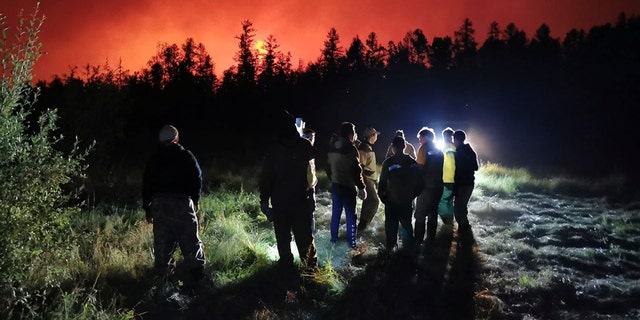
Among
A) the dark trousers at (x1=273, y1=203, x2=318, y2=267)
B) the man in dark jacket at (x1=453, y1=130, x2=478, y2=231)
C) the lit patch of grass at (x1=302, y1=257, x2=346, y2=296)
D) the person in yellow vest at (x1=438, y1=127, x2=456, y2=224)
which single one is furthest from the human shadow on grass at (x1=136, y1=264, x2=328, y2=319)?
the man in dark jacket at (x1=453, y1=130, x2=478, y2=231)

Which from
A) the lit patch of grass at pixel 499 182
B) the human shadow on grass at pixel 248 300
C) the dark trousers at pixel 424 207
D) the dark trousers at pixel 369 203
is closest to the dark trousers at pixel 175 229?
the human shadow on grass at pixel 248 300

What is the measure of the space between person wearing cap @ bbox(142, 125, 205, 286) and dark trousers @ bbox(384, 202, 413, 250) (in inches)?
116

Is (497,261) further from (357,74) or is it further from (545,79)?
(545,79)

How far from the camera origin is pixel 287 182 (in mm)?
5594

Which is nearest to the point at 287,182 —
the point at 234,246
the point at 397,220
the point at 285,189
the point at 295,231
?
the point at 285,189

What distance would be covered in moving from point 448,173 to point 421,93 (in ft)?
201

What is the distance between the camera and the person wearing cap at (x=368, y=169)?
26.9 ft

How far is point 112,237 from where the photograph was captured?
6.63 metres

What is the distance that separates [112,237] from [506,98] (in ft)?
220

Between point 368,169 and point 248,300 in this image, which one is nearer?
point 248,300

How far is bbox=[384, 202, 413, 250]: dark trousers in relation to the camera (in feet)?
22.5

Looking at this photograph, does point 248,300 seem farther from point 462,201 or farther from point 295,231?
point 462,201

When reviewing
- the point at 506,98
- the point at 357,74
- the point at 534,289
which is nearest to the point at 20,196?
the point at 534,289

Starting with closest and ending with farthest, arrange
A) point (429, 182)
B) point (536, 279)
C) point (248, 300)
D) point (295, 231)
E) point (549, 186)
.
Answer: point (248, 300) → point (295, 231) → point (536, 279) → point (429, 182) → point (549, 186)
